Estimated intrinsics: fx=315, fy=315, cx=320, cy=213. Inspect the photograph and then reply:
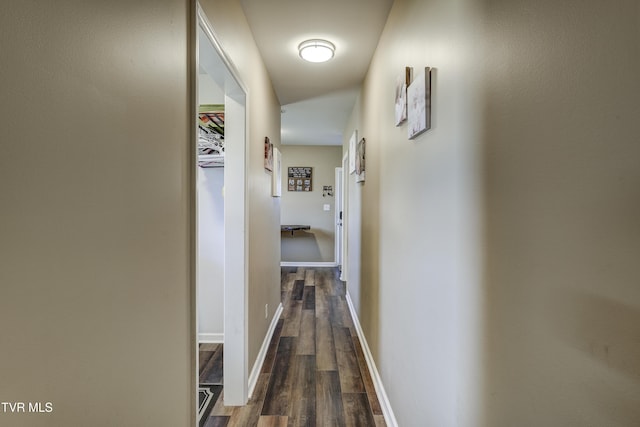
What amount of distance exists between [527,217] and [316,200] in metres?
5.81

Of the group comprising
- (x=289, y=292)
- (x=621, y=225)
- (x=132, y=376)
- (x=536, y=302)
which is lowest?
(x=289, y=292)

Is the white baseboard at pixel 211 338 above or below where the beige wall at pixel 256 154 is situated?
below

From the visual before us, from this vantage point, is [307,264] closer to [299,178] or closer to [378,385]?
[299,178]

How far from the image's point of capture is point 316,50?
2348mm

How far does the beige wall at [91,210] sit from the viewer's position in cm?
49

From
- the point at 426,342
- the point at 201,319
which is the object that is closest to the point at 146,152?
the point at 426,342

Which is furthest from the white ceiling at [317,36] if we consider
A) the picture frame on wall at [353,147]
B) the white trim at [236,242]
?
the white trim at [236,242]

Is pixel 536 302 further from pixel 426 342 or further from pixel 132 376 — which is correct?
pixel 132 376

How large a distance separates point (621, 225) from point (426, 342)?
0.91 metres

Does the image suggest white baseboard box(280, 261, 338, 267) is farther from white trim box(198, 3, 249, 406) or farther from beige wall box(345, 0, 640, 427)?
beige wall box(345, 0, 640, 427)

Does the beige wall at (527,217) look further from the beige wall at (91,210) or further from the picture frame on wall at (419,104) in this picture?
the beige wall at (91,210)

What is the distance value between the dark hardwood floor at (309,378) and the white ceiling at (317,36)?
2456 millimetres

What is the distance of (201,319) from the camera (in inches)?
119

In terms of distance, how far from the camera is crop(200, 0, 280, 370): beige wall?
63.6 inches
